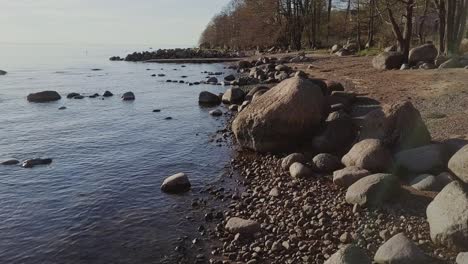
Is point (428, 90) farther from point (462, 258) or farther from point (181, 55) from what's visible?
point (181, 55)

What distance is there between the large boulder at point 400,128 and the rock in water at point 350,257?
6.12 meters

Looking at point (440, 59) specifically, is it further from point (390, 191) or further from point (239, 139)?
point (390, 191)

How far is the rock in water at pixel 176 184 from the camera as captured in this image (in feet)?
46.6

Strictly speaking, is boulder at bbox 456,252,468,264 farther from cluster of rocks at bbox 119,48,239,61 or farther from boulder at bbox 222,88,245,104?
cluster of rocks at bbox 119,48,239,61

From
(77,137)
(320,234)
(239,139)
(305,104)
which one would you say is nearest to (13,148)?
(77,137)

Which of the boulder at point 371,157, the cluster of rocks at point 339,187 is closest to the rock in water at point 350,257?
the cluster of rocks at point 339,187

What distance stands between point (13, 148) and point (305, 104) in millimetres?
12890

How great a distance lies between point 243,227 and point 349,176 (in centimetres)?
355

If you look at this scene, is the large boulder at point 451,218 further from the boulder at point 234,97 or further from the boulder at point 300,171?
the boulder at point 234,97

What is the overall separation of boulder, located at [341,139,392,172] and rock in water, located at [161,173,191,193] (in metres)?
4.88

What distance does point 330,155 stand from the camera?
14836 millimetres

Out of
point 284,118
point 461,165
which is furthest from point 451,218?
point 284,118

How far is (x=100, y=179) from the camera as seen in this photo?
1574 centimetres

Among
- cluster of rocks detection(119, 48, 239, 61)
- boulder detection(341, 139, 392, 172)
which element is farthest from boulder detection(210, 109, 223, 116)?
cluster of rocks detection(119, 48, 239, 61)
